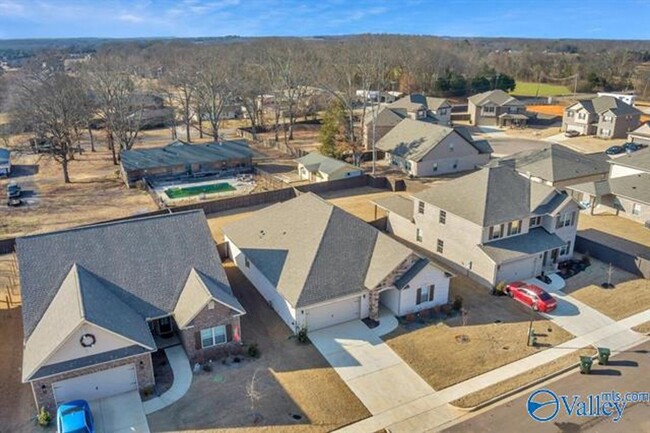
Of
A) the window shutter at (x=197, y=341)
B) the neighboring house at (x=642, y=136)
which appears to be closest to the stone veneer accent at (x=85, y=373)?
the window shutter at (x=197, y=341)

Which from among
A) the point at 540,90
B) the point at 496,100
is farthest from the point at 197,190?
the point at 540,90

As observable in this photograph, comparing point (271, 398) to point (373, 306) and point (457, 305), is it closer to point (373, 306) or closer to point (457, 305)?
point (373, 306)

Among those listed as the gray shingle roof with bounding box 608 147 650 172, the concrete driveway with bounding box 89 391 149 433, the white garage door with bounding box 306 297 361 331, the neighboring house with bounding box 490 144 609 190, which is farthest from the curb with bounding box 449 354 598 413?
the gray shingle roof with bounding box 608 147 650 172

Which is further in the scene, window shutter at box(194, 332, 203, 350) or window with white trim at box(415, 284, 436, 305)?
window with white trim at box(415, 284, 436, 305)

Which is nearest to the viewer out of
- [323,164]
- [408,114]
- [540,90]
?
[323,164]

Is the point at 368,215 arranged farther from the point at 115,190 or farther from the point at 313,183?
the point at 115,190

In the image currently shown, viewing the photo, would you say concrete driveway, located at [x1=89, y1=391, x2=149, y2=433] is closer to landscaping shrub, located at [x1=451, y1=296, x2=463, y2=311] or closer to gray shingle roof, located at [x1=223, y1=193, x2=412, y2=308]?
gray shingle roof, located at [x1=223, y1=193, x2=412, y2=308]

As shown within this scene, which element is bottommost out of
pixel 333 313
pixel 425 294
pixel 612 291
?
pixel 612 291
